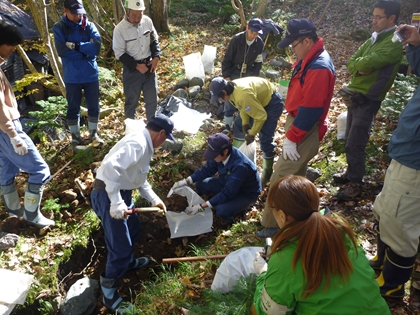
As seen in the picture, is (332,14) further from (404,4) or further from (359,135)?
(359,135)

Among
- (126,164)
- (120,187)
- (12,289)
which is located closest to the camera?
(126,164)

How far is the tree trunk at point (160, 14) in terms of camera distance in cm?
1197

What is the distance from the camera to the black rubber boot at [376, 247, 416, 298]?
2.77m

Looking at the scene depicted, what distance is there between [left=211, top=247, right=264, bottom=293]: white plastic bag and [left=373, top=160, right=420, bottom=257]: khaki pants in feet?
3.94

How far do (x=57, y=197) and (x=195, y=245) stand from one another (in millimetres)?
2279

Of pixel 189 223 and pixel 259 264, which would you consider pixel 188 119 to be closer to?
pixel 189 223

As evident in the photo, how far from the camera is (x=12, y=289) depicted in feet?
10.7

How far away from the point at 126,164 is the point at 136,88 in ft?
9.63

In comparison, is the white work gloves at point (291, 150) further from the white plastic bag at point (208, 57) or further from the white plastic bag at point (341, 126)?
the white plastic bag at point (208, 57)

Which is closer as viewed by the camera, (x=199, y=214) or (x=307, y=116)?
(x=307, y=116)

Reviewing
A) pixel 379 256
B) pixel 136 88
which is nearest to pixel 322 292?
pixel 379 256

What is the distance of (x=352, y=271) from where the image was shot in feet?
6.16

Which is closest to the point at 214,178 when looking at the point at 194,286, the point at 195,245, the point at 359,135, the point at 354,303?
the point at 195,245

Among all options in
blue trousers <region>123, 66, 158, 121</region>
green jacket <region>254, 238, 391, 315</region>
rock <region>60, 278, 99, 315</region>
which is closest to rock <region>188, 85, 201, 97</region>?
blue trousers <region>123, 66, 158, 121</region>
